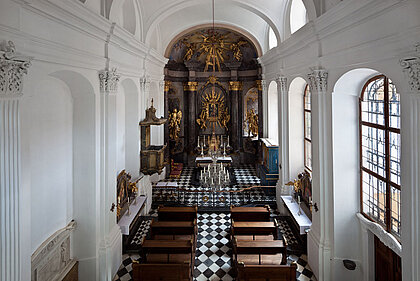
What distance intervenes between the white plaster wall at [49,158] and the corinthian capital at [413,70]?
19.1 ft

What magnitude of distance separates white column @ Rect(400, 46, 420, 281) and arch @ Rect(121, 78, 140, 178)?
26.6 feet

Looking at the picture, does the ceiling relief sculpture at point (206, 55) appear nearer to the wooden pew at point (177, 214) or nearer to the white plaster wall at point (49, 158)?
the wooden pew at point (177, 214)

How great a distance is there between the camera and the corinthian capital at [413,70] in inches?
149

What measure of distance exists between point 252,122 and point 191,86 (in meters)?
4.18

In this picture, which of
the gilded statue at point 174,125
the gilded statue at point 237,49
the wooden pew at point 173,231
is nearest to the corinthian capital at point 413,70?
the wooden pew at point 173,231

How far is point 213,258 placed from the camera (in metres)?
8.02

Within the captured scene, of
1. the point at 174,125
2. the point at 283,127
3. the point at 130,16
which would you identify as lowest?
the point at 283,127

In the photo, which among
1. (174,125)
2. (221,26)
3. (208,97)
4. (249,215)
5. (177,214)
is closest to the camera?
(249,215)

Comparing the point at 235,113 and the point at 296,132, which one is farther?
the point at 235,113

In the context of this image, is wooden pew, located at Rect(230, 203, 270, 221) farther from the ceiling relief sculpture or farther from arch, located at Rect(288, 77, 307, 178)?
the ceiling relief sculpture

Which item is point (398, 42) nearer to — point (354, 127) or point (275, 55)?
point (354, 127)

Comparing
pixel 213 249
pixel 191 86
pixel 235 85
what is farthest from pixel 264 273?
pixel 191 86

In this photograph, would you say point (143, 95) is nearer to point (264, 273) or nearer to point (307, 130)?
point (307, 130)

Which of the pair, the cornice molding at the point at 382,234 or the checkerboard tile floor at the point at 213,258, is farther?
the checkerboard tile floor at the point at 213,258
